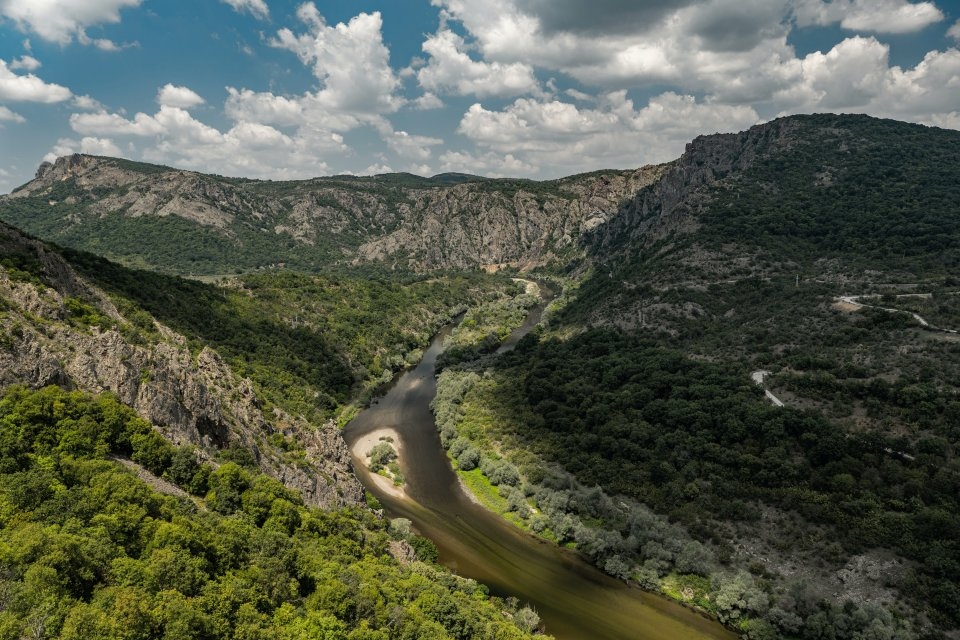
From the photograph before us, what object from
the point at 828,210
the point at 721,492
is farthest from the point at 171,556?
the point at 828,210

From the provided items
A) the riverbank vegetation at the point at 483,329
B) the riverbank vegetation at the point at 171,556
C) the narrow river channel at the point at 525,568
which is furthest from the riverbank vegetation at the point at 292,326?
the riverbank vegetation at the point at 171,556

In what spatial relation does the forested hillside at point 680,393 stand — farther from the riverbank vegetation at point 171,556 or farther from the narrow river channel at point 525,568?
the narrow river channel at point 525,568

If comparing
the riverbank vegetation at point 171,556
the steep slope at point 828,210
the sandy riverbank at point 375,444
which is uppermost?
the steep slope at point 828,210

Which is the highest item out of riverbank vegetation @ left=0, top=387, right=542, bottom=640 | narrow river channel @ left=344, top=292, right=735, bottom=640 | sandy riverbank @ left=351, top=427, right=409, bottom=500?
riverbank vegetation @ left=0, top=387, right=542, bottom=640

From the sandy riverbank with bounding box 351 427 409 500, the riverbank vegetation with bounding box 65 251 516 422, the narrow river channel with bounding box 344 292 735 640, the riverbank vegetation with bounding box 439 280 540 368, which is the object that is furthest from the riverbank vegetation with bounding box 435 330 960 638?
the riverbank vegetation with bounding box 439 280 540 368

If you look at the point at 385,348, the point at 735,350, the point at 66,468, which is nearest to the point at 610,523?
the point at 735,350

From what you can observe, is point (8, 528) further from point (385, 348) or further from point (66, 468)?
point (385, 348)

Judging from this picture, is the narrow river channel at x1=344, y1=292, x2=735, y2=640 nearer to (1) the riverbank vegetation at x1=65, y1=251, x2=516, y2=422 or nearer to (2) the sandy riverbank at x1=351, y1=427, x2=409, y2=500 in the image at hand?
(2) the sandy riverbank at x1=351, y1=427, x2=409, y2=500
